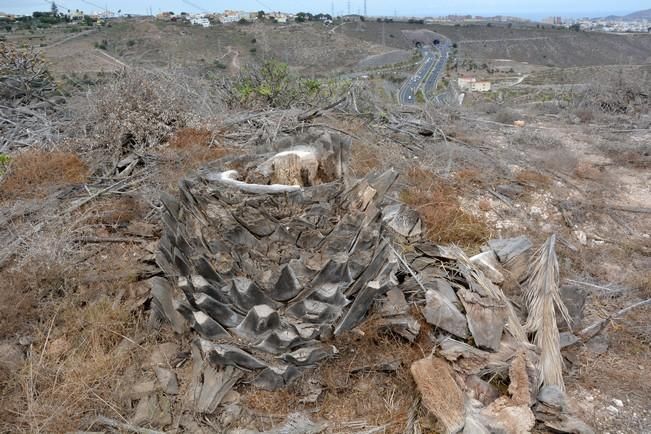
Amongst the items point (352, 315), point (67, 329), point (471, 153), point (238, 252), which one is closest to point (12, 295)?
point (67, 329)

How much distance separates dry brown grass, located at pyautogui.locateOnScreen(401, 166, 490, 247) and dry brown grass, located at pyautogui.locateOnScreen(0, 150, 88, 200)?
12.7ft

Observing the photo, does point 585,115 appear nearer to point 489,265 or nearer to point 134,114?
point 489,265

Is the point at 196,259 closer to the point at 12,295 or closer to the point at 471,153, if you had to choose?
the point at 12,295

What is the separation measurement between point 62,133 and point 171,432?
212 inches

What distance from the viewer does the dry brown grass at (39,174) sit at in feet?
15.9

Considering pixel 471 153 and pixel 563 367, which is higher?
pixel 471 153

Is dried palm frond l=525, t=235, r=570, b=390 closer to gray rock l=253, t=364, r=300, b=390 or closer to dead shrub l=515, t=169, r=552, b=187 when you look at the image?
gray rock l=253, t=364, r=300, b=390

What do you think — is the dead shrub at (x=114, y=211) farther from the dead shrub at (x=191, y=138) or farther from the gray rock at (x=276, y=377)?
the gray rock at (x=276, y=377)

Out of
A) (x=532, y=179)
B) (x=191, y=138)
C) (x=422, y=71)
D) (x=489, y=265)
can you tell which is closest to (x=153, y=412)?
(x=489, y=265)

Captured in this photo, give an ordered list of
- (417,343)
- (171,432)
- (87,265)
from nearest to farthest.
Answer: (171,432), (417,343), (87,265)

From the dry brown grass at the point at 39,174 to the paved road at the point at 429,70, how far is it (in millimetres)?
17806

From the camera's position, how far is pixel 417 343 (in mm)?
3057

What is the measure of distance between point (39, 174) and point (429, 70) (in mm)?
34523

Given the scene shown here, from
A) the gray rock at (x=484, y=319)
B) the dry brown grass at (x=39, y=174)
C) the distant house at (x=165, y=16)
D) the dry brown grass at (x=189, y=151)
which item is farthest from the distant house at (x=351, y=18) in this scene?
the gray rock at (x=484, y=319)
